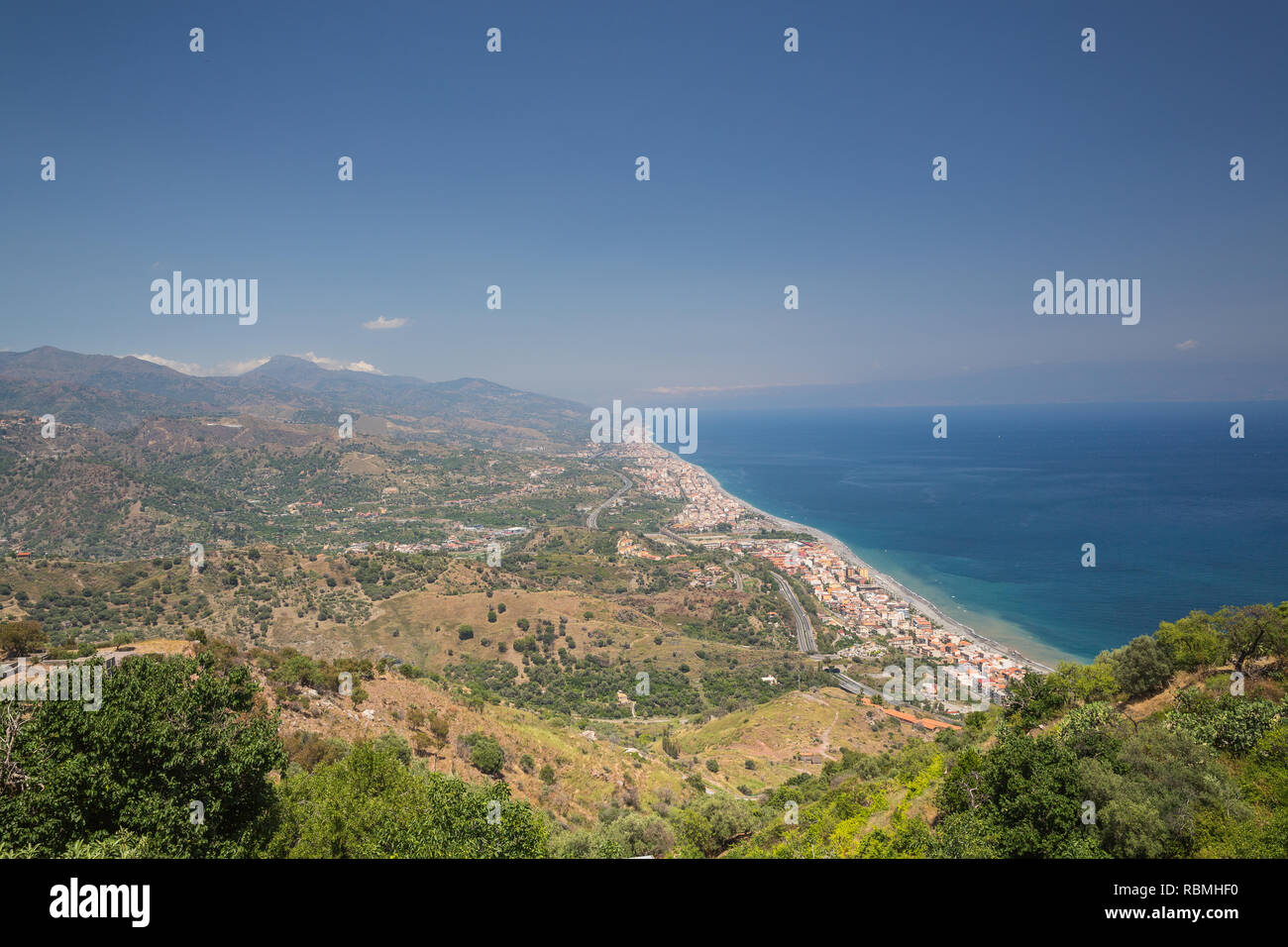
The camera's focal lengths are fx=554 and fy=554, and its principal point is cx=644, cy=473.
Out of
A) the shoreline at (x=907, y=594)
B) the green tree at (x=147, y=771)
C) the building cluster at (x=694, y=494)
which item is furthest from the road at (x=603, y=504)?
the green tree at (x=147, y=771)

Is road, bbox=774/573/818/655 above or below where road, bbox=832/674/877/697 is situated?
above

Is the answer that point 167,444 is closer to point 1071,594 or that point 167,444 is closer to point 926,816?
point 926,816

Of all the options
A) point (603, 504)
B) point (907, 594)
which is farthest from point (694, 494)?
point (907, 594)

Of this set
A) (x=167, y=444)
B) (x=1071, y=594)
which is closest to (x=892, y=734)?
(x=1071, y=594)

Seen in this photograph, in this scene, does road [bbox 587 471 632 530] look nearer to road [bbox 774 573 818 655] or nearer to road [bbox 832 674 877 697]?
road [bbox 774 573 818 655]

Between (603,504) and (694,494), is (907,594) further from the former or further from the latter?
(603,504)

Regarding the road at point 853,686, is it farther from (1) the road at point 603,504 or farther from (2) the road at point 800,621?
(1) the road at point 603,504

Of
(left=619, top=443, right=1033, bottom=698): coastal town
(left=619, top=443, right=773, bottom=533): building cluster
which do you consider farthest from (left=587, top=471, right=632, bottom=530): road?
(left=619, top=443, right=1033, bottom=698): coastal town
